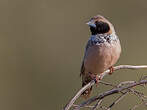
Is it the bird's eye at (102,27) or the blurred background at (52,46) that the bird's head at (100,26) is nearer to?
the bird's eye at (102,27)

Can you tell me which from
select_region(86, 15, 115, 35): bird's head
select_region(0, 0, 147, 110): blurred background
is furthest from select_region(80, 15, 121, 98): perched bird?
select_region(0, 0, 147, 110): blurred background

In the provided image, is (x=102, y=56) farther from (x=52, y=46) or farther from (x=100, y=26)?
(x=52, y=46)

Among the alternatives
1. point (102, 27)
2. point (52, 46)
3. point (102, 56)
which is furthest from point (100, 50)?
point (52, 46)

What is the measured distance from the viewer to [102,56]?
824cm

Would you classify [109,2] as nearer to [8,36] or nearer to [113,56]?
[8,36]

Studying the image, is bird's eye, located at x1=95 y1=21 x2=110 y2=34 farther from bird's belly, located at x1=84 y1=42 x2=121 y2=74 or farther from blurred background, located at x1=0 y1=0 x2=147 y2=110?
blurred background, located at x1=0 y1=0 x2=147 y2=110

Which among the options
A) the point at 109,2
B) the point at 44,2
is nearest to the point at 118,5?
the point at 109,2

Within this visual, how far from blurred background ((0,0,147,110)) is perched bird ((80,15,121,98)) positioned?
15.9ft

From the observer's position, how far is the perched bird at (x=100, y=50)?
827 centimetres

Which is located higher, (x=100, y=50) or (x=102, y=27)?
(x=102, y=27)

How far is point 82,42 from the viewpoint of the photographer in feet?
54.1

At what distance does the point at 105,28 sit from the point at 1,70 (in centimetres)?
890

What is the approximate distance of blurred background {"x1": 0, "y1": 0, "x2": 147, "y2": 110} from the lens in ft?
50.0

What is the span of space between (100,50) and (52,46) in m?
9.05
